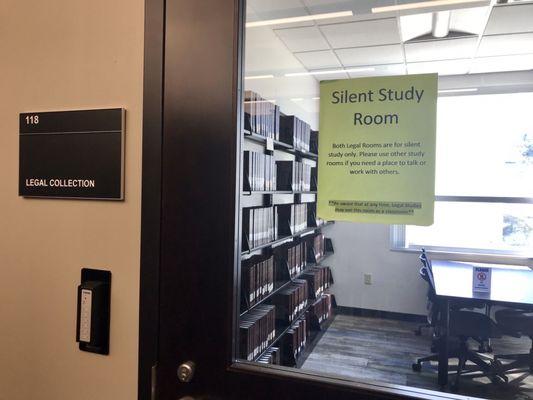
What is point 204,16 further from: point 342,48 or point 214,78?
point 342,48

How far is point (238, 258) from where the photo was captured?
3.54 ft

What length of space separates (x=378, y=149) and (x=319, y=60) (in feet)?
0.99

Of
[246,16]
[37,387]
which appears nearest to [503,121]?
[246,16]

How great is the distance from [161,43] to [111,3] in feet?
0.73

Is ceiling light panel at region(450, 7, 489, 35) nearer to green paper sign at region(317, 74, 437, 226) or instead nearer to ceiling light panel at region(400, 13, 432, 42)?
ceiling light panel at region(400, 13, 432, 42)

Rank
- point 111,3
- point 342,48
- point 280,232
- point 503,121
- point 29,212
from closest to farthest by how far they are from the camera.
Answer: point 503,121
point 342,48
point 111,3
point 29,212
point 280,232

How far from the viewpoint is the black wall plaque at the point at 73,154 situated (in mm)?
1157

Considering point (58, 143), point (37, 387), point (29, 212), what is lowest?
point (37, 387)

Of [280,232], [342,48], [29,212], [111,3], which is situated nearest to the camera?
[342,48]

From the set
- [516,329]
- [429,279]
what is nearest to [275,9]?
[429,279]

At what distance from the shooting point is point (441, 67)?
0.93m

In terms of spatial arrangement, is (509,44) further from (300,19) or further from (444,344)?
(444,344)

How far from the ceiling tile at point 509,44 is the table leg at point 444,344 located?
25.6 inches

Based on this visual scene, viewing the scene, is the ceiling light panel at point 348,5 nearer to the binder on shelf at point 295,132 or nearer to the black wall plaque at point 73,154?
the binder on shelf at point 295,132
